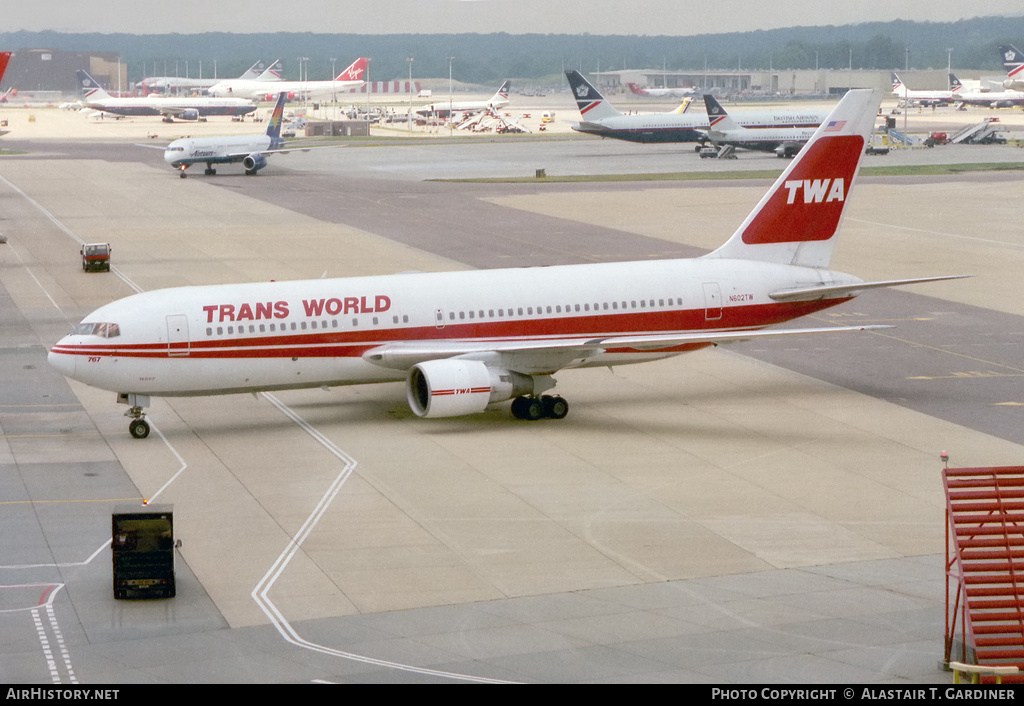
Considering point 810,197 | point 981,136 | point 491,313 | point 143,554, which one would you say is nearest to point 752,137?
point 981,136

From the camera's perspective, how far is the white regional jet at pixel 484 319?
3675cm

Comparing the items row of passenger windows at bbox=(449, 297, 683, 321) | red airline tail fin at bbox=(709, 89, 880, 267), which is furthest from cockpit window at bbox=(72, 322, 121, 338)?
red airline tail fin at bbox=(709, 89, 880, 267)

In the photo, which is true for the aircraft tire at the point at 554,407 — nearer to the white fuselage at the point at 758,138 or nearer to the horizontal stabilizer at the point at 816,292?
the horizontal stabilizer at the point at 816,292

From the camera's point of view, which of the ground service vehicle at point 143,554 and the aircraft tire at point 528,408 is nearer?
the ground service vehicle at point 143,554

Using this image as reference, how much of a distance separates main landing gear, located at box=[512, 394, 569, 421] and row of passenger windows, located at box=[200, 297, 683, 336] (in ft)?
8.17

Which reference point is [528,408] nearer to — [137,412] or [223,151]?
[137,412]

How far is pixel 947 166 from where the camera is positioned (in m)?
125

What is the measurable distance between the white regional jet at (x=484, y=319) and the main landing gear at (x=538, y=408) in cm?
4

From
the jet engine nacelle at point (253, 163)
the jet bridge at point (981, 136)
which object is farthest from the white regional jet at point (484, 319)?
the jet bridge at point (981, 136)

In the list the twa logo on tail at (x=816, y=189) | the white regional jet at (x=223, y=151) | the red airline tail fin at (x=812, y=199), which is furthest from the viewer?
the white regional jet at (x=223, y=151)

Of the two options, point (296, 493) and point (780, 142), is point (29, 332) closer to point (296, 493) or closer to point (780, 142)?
point (296, 493)

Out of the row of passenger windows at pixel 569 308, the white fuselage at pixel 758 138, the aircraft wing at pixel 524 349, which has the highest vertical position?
A: the white fuselage at pixel 758 138

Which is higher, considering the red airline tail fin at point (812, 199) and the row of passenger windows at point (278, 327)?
the red airline tail fin at point (812, 199)

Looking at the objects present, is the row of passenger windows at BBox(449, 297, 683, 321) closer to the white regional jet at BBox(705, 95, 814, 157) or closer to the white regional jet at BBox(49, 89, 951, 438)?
the white regional jet at BBox(49, 89, 951, 438)
